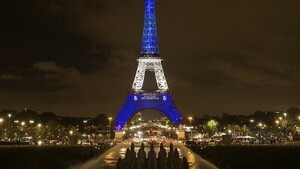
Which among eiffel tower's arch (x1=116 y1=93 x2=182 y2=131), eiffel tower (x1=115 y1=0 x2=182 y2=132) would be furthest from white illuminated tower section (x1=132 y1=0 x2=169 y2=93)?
eiffel tower's arch (x1=116 y1=93 x2=182 y2=131)

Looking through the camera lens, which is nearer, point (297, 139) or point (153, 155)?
point (153, 155)

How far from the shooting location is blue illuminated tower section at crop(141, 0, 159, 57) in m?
105

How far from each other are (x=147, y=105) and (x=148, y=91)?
3224 millimetres

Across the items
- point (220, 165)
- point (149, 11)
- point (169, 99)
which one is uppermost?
point (149, 11)

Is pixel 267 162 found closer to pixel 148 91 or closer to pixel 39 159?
pixel 39 159

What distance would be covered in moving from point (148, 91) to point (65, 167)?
8197 cm

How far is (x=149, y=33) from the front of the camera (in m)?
107

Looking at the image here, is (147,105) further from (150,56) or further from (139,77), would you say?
(150,56)

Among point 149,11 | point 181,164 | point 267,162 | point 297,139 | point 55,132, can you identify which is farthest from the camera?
point 149,11

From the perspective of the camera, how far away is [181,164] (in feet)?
56.3

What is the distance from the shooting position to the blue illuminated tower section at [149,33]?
105m

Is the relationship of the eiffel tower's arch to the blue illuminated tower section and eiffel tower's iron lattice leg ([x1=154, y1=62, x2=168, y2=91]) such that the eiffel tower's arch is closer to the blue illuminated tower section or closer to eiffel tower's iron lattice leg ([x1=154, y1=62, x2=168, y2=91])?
eiffel tower's iron lattice leg ([x1=154, y1=62, x2=168, y2=91])

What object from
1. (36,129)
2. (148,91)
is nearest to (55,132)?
(36,129)

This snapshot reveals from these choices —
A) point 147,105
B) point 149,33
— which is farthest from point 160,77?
point 149,33
